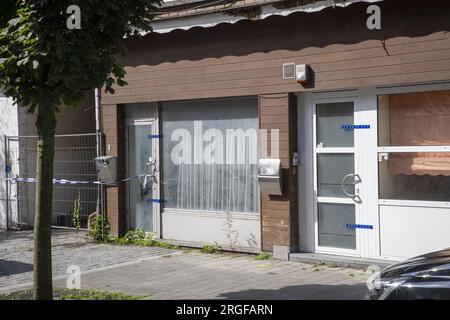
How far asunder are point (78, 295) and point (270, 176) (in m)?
3.42

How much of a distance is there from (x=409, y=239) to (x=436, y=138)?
1.39m

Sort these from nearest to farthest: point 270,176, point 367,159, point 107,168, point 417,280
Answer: point 417,280, point 367,159, point 270,176, point 107,168

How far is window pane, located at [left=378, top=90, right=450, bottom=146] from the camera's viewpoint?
8.31 meters

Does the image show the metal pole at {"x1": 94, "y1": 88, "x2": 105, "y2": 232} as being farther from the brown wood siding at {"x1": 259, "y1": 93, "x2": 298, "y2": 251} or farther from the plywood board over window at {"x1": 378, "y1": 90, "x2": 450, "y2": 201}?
the plywood board over window at {"x1": 378, "y1": 90, "x2": 450, "y2": 201}

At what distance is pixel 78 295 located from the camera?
7367 mm

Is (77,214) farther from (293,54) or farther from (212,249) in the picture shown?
(293,54)

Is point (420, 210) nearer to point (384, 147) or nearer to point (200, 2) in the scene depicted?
point (384, 147)

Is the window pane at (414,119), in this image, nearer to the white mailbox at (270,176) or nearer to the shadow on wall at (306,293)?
the white mailbox at (270,176)

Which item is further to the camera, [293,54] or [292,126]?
[292,126]

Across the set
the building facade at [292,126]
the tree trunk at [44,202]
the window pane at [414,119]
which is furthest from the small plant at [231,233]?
the tree trunk at [44,202]

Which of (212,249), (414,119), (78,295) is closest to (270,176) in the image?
(212,249)

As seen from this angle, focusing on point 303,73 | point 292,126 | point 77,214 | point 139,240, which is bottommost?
point 139,240

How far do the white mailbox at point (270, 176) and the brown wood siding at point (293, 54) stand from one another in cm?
109

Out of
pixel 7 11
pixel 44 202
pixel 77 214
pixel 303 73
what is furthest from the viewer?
pixel 77 214
